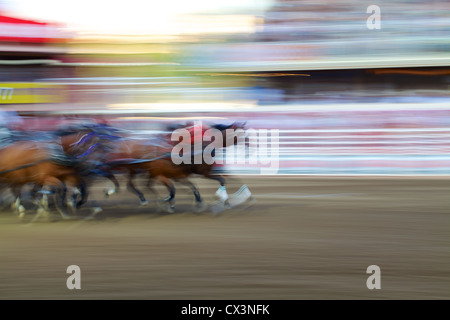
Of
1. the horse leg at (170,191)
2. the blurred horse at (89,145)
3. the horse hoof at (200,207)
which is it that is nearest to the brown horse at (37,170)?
the blurred horse at (89,145)

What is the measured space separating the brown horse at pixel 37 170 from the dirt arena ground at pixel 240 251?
388mm

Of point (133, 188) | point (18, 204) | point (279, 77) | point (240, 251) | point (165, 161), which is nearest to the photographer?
point (240, 251)

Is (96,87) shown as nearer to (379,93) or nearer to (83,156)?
(379,93)

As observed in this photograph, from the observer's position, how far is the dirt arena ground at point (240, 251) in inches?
165

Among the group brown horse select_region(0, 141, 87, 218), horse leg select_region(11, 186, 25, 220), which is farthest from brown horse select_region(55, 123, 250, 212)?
horse leg select_region(11, 186, 25, 220)

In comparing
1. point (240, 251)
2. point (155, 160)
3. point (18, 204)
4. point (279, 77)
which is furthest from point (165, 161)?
point (279, 77)

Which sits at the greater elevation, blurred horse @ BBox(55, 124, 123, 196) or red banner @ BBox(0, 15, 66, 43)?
red banner @ BBox(0, 15, 66, 43)

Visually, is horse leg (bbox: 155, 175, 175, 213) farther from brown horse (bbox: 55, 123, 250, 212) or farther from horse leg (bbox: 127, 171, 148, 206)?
horse leg (bbox: 127, 171, 148, 206)

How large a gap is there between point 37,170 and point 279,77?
8.02 metres

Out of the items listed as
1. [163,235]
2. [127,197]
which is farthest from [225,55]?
[163,235]

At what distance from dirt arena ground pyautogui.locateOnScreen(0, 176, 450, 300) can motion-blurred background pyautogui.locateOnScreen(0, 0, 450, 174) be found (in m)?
3.84

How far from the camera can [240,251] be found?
5.28m

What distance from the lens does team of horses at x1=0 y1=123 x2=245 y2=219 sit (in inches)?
260

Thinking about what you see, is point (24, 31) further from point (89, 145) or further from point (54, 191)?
point (54, 191)
